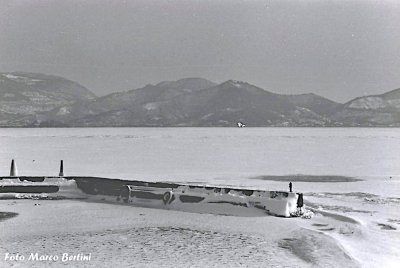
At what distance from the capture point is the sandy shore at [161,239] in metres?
7.48

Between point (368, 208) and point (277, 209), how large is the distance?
3.58 metres

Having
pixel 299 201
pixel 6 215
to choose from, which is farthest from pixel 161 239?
pixel 6 215

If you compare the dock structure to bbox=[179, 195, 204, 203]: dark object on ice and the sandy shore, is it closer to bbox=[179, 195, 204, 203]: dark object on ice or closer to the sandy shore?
bbox=[179, 195, 204, 203]: dark object on ice

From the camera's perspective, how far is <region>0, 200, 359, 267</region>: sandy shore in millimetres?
7480

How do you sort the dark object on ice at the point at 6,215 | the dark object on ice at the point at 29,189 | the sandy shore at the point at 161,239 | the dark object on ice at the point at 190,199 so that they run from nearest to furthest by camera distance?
the sandy shore at the point at 161,239 → the dark object on ice at the point at 6,215 → the dark object on ice at the point at 190,199 → the dark object on ice at the point at 29,189

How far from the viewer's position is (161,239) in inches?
351

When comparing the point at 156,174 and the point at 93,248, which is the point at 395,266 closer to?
the point at 93,248

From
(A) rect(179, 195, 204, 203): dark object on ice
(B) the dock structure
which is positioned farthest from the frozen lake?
(A) rect(179, 195, 204, 203): dark object on ice

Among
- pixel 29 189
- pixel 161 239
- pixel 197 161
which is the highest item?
pixel 197 161

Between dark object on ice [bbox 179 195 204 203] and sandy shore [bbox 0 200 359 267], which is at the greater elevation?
dark object on ice [bbox 179 195 204 203]

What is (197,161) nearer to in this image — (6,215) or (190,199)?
(190,199)

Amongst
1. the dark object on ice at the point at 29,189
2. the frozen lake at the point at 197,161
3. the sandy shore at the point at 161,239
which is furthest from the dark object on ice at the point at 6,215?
the frozen lake at the point at 197,161

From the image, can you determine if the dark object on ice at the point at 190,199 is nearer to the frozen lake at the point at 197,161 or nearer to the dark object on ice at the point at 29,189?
the dark object on ice at the point at 29,189

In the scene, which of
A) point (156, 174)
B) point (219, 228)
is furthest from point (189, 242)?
point (156, 174)
